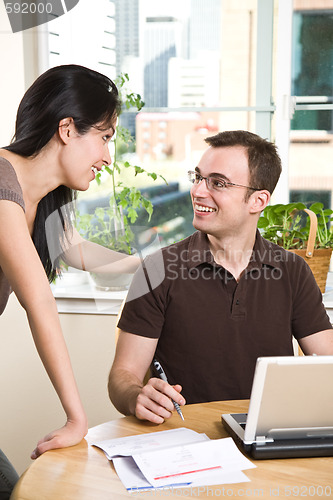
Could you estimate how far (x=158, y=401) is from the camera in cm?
129

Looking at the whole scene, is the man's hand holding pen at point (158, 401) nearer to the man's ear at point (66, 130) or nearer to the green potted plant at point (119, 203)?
the man's ear at point (66, 130)

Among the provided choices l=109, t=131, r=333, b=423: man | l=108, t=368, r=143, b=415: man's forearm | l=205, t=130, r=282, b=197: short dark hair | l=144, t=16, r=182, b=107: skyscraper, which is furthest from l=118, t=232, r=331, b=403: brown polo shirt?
l=144, t=16, r=182, b=107: skyscraper

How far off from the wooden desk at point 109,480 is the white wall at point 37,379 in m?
1.42

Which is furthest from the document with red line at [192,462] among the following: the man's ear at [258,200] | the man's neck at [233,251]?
the man's ear at [258,200]

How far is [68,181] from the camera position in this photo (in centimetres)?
141

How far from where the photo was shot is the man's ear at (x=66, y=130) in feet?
4.40

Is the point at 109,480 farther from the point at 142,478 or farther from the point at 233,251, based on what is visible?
the point at 233,251

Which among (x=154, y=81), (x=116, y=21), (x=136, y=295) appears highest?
(x=116, y=21)

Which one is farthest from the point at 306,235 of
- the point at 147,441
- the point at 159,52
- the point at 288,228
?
the point at 147,441

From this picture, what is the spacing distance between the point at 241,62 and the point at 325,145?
1.61 feet

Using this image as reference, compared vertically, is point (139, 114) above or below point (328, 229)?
above

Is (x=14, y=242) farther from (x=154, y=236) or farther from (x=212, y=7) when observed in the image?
(x=212, y=7)

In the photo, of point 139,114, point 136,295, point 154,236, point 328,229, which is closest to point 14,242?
point 136,295

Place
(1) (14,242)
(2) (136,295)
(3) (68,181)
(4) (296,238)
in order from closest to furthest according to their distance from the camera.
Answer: (1) (14,242) → (3) (68,181) → (2) (136,295) → (4) (296,238)
